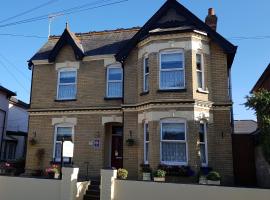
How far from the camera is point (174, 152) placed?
1528 centimetres

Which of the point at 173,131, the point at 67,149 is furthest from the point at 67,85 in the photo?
the point at 173,131

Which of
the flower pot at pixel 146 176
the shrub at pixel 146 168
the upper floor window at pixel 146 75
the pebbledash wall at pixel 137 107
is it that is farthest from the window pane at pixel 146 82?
the flower pot at pixel 146 176

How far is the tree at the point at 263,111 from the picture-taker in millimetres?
11766

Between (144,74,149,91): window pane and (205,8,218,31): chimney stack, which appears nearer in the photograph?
(144,74,149,91): window pane

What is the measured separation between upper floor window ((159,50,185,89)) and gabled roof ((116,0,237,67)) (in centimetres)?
149

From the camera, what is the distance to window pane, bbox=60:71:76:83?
19.5 metres

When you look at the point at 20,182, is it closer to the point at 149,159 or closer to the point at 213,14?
the point at 149,159

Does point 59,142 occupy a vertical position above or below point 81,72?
below

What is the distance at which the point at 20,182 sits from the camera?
1468 centimetres

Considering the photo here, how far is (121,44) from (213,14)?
566 cm

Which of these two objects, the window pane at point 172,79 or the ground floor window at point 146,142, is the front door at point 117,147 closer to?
the ground floor window at point 146,142

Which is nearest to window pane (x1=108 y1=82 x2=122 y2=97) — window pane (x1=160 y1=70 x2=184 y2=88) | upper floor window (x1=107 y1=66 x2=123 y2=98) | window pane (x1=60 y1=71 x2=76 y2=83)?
upper floor window (x1=107 y1=66 x2=123 y2=98)

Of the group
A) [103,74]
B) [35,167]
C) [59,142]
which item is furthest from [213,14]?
[35,167]

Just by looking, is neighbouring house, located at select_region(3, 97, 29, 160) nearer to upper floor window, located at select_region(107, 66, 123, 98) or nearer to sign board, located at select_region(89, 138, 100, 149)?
sign board, located at select_region(89, 138, 100, 149)
